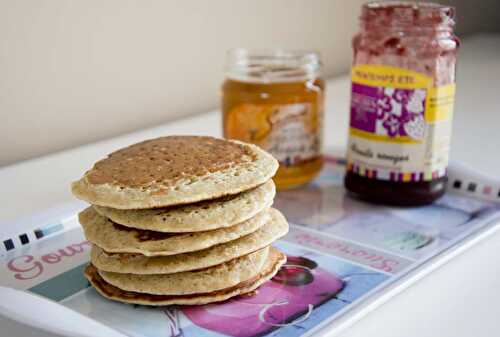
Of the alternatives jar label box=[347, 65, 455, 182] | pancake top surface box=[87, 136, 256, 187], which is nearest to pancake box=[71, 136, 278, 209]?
pancake top surface box=[87, 136, 256, 187]

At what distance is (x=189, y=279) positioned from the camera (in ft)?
2.15

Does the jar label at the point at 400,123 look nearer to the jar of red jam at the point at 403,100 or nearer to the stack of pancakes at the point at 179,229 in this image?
the jar of red jam at the point at 403,100

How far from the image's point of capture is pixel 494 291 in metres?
0.70

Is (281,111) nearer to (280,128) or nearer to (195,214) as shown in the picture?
(280,128)

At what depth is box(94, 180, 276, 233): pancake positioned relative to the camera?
24.7 inches

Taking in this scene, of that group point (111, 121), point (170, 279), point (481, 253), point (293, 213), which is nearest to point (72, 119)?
point (111, 121)

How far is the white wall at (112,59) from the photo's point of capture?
1.05 meters

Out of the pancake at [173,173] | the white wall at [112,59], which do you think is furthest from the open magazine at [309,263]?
the white wall at [112,59]

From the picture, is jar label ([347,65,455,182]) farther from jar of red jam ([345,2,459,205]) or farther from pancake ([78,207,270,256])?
pancake ([78,207,270,256])

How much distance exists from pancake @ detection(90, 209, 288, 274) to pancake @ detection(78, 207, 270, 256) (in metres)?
0.02

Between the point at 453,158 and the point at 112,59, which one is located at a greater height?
the point at 112,59

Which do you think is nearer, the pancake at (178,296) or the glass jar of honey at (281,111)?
the pancake at (178,296)

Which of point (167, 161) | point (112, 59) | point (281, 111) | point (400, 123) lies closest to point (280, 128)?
point (281, 111)

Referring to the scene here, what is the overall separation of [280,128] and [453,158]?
0.35m
